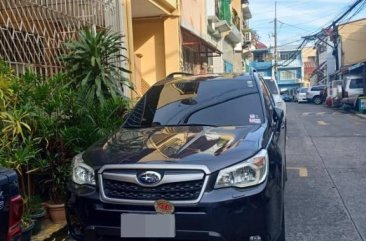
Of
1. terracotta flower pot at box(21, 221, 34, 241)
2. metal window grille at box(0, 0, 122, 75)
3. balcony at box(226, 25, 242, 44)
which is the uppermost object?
balcony at box(226, 25, 242, 44)

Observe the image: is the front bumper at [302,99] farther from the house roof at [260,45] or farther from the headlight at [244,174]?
the headlight at [244,174]

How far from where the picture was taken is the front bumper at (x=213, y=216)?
3148mm

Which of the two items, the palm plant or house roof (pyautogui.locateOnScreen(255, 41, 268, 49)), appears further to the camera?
house roof (pyautogui.locateOnScreen(255, 41, 268, 49))

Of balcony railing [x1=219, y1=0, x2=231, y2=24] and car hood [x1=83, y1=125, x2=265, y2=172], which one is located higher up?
balcony railing [x1=219, y1=0, x2=231, y2=24]

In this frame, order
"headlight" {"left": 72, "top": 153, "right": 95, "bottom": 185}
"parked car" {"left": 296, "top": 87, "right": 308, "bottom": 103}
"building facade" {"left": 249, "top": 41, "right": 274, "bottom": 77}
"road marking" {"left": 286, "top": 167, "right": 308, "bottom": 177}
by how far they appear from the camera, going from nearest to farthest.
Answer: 1. "headlight" {"left": 72, "top": 153, "right": 95, "bottom": 185}
2. "road marking" {"left": 286, "top": 167, "right": 308, "bottom": 177}
3. "parked car" {"left": 296, "top": 87, "right": 308, "bottom": 103}
4. "building facade" {"left": 249, "top": 41, "right": 274, "bottom": 77}

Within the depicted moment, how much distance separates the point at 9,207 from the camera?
227 cm

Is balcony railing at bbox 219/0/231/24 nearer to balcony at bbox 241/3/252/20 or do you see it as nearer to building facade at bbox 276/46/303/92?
balcony at bbox 241/3/252/20

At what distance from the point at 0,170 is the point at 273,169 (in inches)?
81.3

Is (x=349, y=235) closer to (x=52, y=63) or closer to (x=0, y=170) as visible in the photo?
(x=0, y=170)

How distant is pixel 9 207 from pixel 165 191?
4.11 ft

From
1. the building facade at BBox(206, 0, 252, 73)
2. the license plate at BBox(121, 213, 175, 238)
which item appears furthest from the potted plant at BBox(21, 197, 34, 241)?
the building facade at BBox(206, 0, 252, 73)

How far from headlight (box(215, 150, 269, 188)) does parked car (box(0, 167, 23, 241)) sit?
1434 millimetres

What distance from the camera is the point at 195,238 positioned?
125 inches

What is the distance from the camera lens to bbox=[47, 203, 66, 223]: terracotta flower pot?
16.1 feet
